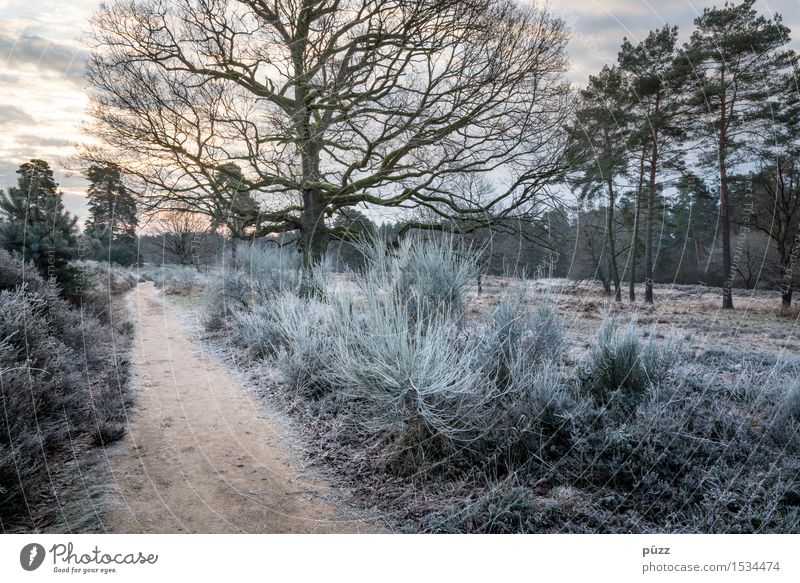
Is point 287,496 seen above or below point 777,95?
below

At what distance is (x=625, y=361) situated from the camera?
2900mm

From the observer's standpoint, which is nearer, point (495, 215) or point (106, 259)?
point (106, 259)

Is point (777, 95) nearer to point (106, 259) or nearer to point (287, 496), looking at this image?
point (287, 496)

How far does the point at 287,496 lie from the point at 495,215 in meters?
2.52

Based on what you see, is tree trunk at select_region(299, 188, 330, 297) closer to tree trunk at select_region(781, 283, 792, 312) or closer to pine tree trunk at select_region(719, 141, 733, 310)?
pine tree trunk at select_region(719, 141, 733, 310)

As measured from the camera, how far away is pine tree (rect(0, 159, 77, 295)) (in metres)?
2.30

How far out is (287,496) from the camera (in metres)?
2.40

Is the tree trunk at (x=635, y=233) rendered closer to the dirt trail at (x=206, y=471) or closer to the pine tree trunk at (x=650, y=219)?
the pine tree trunk at (x=650, y=219)

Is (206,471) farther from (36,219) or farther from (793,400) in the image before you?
(793,400)

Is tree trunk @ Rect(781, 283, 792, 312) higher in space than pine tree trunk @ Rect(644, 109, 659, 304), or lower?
lower

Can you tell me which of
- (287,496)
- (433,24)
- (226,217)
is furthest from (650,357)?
(226,217)
